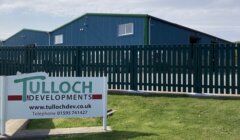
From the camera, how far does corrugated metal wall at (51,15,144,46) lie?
3462 cm

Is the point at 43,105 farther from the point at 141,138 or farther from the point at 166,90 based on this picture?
the point at 166,90

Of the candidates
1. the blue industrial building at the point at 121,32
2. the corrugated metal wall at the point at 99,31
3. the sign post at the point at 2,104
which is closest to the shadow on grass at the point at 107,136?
the sign post at the point at 2,104

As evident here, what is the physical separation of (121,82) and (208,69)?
308cm

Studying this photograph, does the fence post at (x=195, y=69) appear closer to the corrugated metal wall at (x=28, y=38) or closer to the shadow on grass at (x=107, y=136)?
the shadow on grass at (x=107, y=136)

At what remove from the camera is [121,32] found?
36.6 metres

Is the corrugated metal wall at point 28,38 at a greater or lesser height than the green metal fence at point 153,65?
greater

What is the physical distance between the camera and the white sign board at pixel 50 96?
880 centimetres

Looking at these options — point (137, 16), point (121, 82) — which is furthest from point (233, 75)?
point (137, 16)

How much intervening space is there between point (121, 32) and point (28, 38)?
57.6 ft

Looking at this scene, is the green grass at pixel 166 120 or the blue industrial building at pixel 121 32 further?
the blue industrial building at pixel 121 32

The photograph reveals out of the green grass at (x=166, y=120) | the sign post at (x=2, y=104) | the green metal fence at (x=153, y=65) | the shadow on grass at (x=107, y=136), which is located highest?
the green metal fence at (x=153, y=65)

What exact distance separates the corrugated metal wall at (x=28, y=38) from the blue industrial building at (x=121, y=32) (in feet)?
1.74

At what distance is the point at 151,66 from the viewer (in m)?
14.6

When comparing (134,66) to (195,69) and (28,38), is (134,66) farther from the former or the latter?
(28,38)
